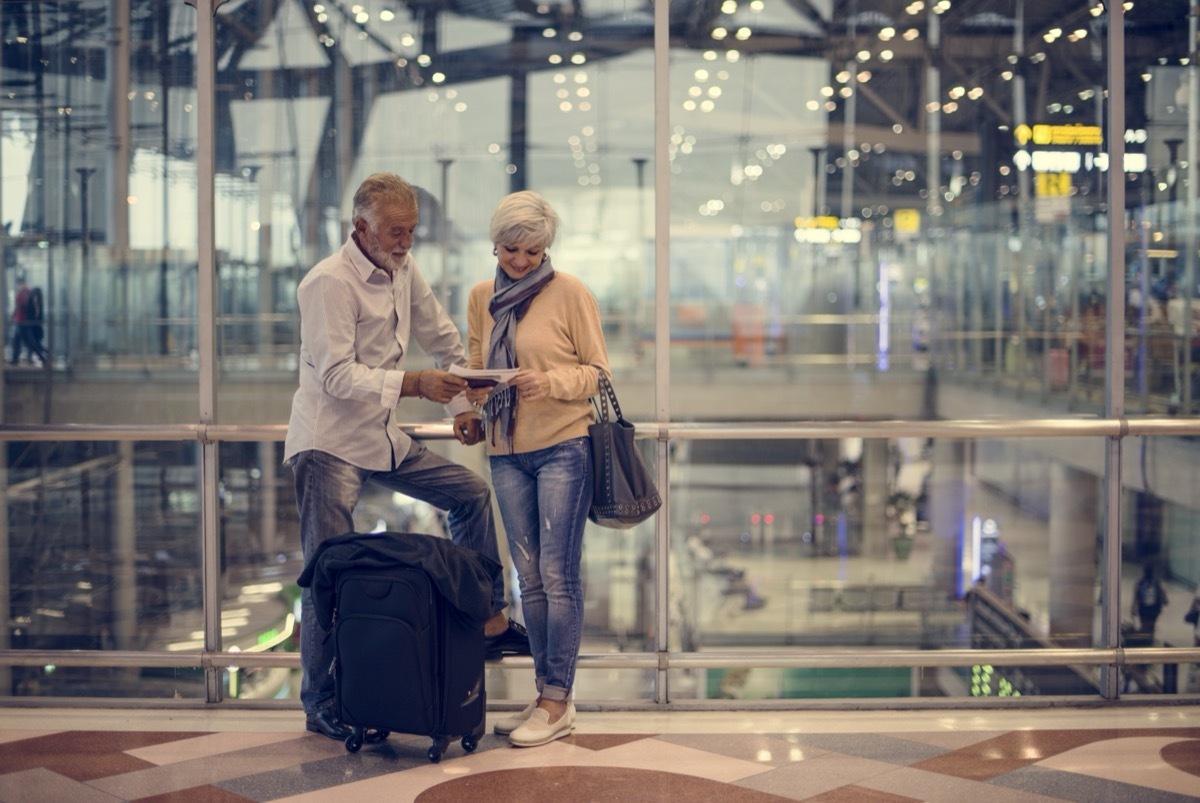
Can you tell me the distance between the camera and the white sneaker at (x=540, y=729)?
3.18m

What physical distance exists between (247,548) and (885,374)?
34.7 feet

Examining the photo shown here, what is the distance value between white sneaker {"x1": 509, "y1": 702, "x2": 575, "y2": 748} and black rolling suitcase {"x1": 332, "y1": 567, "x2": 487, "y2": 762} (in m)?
0.19

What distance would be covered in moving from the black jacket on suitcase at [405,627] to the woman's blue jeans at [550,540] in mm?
234

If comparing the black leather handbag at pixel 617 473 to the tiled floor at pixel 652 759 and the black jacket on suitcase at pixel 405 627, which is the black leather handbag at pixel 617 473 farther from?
the tiled floor at pixel 652 759

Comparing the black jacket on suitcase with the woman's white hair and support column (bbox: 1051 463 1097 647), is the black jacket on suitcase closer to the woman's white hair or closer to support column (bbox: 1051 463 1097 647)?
the woman's white hair

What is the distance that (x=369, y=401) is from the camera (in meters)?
3.03

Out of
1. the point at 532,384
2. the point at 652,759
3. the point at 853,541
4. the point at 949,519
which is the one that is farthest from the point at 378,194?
the point at 949,519

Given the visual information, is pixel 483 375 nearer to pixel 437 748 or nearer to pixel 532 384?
pixel 532 384

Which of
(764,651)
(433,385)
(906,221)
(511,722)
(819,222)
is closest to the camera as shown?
(433,385)

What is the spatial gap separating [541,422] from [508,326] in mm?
280

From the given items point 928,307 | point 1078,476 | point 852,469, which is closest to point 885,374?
point 928,307

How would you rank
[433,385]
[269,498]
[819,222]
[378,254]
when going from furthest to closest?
[819,222] < [269,498] < [378,254] < [433,385]

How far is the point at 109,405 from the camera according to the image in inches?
174

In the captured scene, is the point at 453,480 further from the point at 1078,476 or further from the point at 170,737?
the point at 1078,476
